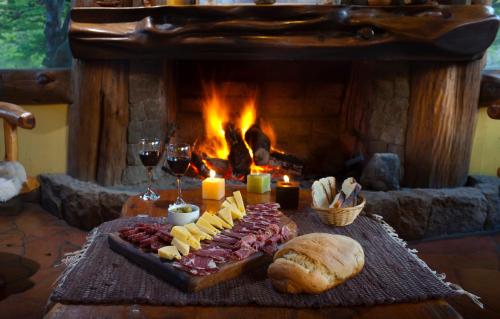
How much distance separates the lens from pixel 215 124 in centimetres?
342

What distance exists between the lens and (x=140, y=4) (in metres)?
2.92

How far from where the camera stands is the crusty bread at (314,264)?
40.3 inches

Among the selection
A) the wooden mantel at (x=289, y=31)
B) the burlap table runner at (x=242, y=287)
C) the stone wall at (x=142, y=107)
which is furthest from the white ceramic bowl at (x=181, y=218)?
the stone wall at (x=142, y=107)

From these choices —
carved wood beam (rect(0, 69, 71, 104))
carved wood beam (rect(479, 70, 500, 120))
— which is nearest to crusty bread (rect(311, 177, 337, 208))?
carved wood beam (rect(479, 70, 500, 120))

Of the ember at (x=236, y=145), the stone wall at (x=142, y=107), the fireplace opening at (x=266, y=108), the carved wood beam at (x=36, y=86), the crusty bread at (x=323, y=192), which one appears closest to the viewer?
the crusty bread at (x=323, y=192)

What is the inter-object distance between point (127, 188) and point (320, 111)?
4.66 ft

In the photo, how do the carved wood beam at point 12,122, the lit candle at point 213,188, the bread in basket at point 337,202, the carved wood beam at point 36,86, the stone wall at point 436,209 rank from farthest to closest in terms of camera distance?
1. the carved wood beam at point 36,86
2. the stone wall at point 436,209
3. the carved wood beam at point 12,122
4. the lit candle at point 213,188
5. the bread in basket at point 337,202

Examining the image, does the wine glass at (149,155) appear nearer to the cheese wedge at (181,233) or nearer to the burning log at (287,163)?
the cheese wedge at (181,233)

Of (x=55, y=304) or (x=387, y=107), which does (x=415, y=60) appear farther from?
(x=55, y=304)

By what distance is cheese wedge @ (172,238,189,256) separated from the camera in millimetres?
1133

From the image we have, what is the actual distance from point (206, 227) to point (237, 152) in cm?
205

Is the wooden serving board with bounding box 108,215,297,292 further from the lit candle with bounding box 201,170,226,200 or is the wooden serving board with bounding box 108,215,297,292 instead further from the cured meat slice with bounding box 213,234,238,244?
the lit candle with bounding box 201,170,226,200

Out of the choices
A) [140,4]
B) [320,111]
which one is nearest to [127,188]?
[140,4]

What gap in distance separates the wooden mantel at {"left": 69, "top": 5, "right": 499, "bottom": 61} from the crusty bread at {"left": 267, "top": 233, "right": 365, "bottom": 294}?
1777 mm
